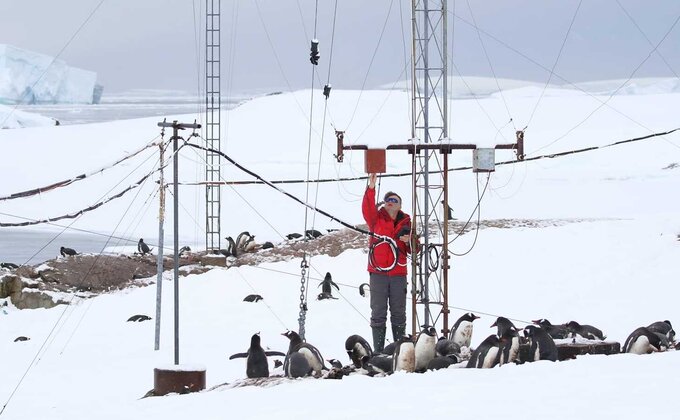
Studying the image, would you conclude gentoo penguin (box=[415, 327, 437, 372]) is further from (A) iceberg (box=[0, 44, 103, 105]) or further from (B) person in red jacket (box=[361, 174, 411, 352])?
(A) iceberg (box=[0, 44, 103, 105])

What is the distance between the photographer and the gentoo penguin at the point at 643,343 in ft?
28.7

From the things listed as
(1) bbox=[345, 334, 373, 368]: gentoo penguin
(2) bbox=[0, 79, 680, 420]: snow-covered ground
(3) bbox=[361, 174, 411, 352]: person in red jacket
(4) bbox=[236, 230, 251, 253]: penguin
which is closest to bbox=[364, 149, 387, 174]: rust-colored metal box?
(3) bbox=[361, 174, 411, 352]: person in red jacket

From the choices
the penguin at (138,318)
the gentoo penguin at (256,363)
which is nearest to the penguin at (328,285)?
the penguin at (138,318)

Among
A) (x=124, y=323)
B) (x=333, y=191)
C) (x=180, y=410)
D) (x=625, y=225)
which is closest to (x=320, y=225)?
(x=333, y=191)

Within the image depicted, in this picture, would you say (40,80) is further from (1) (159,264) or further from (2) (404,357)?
(2) (404,357)

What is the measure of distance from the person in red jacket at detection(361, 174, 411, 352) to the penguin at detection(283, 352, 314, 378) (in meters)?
1.48

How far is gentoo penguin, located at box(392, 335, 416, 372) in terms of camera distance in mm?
8586

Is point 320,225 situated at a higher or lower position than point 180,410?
higher

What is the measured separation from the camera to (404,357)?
8609 mm

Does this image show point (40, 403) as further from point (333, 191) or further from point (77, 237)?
point (333, 191)

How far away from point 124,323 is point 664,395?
9576mm

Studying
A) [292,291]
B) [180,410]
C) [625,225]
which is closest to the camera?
[180,410]

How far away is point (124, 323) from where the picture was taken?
14742 mm

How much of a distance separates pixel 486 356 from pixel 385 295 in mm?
1955
